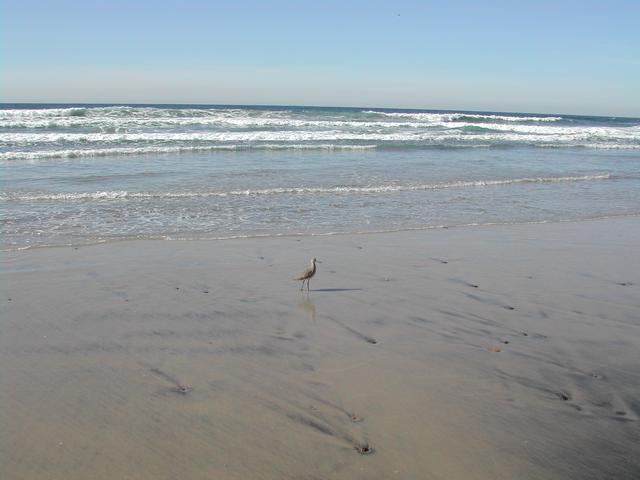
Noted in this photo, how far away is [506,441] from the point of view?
3.90m

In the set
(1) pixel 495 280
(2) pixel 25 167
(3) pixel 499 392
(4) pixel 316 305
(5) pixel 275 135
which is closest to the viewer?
(3) pixel 499 392

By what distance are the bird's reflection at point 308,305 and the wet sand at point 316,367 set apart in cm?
4

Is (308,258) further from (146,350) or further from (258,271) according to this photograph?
(146,350)

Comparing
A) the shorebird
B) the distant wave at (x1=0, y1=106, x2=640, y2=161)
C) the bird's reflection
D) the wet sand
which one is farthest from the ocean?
the bird's reflection

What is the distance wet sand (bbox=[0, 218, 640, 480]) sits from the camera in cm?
370

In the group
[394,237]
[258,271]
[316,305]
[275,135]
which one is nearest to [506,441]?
[316,305]

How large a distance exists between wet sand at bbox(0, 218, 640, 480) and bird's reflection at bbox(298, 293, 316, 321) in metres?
0.04

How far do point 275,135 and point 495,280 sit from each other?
2264 cm

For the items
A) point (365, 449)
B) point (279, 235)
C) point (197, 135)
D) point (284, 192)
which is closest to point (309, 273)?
point (279, 235)

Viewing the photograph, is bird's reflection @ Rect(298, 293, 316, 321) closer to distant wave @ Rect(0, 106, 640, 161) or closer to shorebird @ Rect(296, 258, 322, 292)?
shorebird @ Rect(296, 258, 322, 292)

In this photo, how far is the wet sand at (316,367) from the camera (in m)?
3.70

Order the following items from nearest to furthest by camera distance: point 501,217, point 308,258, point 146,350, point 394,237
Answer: point 146,350 < point 308,258 < point 394,237 < point 501,217

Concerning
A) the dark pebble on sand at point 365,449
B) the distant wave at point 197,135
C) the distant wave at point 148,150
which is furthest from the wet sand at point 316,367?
the distant wave at point 197,135

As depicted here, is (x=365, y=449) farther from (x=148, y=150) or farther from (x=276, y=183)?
(x=148, y=150)
